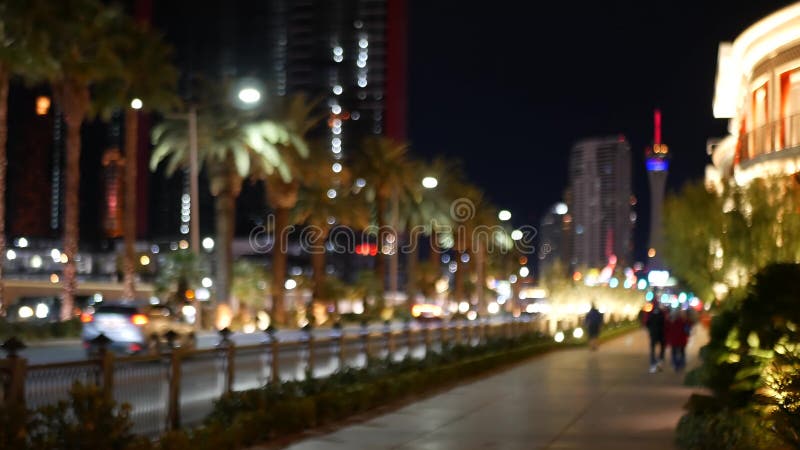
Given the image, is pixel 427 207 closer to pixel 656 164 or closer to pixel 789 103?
pixel 789 103

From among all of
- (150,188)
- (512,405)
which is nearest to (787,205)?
(512,405)

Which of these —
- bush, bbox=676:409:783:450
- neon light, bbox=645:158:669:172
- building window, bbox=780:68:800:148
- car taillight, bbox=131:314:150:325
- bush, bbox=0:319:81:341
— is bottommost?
bush, bbox=0:319:81:341

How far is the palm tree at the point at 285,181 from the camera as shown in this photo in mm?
51625

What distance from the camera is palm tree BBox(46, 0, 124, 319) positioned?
38.1m

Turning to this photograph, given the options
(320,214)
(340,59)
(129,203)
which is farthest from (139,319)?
(340,59)

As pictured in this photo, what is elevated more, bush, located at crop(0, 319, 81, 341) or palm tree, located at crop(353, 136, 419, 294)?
palm tree, located at crop(353, 136, 419, 294)

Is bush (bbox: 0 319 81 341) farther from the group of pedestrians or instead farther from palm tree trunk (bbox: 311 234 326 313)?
palm tree trunk (bbox: 311 234 326 313)

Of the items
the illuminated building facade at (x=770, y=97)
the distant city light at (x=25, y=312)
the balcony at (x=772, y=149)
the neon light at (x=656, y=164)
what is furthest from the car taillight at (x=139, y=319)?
the neon light at (x=656, y=164)

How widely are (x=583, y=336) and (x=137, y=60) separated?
2118 cm

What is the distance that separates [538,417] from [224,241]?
3326cm

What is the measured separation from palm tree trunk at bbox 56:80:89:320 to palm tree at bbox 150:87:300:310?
366cm

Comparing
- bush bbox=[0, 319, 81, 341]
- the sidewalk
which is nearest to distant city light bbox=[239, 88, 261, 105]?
bush bbox=[0, 319, 81, 341]

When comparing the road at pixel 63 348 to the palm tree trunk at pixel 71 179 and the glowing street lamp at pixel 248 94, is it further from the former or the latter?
the glowing street lamp at pixel 248 94

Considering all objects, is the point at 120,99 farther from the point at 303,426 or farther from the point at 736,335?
the point at 736,335
